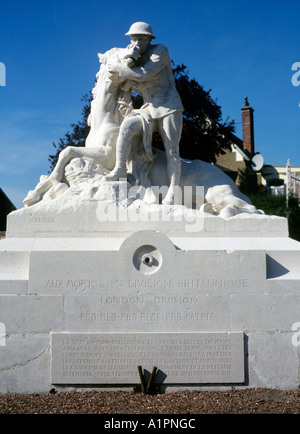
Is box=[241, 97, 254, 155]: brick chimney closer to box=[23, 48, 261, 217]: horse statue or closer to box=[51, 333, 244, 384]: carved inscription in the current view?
box=[23, 48, 261, 217]: horse statue

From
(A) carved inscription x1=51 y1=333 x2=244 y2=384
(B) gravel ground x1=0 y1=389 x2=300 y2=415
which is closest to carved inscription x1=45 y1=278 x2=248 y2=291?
(A) carved inscription x1=51 y1=333 x2=244 y2=384

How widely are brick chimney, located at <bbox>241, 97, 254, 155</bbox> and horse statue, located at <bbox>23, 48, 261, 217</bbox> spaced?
25.6 m

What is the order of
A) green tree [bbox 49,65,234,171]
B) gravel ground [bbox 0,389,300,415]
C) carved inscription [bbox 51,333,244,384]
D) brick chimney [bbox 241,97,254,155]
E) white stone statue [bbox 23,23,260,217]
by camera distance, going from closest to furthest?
1. gravel ground [bbox 0,389,300,415]
2. carved inscription [bbox 51,333,244,384]
3. white stone statue [bbox 23,23,260,217]
4. green tree [bbox 49,65,234,171]
5. brick chimney [bbox 241,97,254,155]

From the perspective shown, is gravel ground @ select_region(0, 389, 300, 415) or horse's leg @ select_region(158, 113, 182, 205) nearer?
gravel ground @ select_region(0, 389, 300, 415)

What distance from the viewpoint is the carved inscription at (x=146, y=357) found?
5707 millimetres

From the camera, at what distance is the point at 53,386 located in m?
5.74

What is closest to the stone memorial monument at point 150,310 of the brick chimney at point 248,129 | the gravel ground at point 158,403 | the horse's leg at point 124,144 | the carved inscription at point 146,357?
the carved inscription at point 146,357

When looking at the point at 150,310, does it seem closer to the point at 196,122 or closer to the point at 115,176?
the point at 115,176

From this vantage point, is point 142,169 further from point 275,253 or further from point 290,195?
point 290,195

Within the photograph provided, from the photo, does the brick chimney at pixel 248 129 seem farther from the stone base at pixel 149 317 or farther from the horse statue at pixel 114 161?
the stone base at pixel 149 317

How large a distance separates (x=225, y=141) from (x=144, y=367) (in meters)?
18.0

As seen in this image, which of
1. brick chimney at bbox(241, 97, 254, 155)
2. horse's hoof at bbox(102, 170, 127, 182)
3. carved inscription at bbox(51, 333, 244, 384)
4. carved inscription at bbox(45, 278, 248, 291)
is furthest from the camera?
brick chimney at bbox(241, 97, 254, 155)

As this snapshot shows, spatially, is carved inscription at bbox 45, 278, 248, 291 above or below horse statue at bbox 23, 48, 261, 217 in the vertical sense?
below

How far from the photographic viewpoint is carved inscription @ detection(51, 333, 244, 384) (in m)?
5.71
